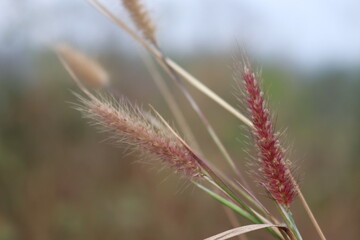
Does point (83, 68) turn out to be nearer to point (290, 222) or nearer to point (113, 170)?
point (290, 222)

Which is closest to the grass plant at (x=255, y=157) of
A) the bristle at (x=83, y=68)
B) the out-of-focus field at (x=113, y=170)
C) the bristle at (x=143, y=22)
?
the bristle at (x=143, y=22)

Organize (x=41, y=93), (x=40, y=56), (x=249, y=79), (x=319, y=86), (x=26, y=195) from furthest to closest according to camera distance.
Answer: (x=319, y=86)
(x=40, y=56)
(x=41, y=93)
(x=26, y=195)
(x=249, y=79)

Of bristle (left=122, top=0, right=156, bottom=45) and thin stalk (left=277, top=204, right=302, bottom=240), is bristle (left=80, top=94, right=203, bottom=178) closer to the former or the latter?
thin stalk (left=277, top=204, right=302, bottom=240)

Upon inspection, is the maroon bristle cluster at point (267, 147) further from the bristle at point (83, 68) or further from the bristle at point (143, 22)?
the bristle at point (83, 68)

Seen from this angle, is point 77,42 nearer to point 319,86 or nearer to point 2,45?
point 2,45

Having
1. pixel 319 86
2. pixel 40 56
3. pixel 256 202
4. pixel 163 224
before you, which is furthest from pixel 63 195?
pixel 319 86

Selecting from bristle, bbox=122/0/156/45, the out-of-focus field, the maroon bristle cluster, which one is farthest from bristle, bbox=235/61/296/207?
the out-of-focus field
